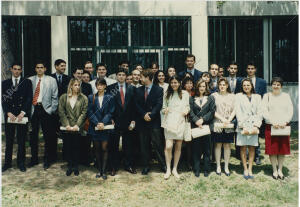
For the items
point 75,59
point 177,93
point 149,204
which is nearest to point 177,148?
point 177,93

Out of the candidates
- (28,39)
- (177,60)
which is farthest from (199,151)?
(28,39)

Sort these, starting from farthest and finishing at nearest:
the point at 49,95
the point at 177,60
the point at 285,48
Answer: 1. the point at 285,48
2. the point at 177,60
3. the point at 49,95

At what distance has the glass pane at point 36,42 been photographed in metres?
10.1

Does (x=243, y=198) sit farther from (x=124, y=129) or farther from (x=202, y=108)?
(x=124, y=129)

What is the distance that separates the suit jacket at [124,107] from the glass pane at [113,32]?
4.02 m

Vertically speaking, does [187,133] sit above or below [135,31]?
below

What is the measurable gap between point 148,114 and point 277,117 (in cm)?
226

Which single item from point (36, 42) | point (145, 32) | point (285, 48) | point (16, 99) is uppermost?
point (145, 32)

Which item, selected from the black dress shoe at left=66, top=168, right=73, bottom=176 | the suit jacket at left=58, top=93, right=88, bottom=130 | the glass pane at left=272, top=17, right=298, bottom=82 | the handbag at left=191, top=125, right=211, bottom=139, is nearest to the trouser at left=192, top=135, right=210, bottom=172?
the handbag at left=191, top=125, right=211, bottom=139

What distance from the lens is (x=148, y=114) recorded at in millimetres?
6332

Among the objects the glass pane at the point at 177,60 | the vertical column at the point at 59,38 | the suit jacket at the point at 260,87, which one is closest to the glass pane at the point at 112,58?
the vertical column at the point at 59,38

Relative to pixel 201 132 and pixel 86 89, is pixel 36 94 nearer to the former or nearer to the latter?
pixel 86 89

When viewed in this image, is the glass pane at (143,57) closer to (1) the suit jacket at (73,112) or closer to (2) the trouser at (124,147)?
(2) the trouser at (124,147)

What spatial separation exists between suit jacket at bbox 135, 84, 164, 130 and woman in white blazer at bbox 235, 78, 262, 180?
4.57 feet
